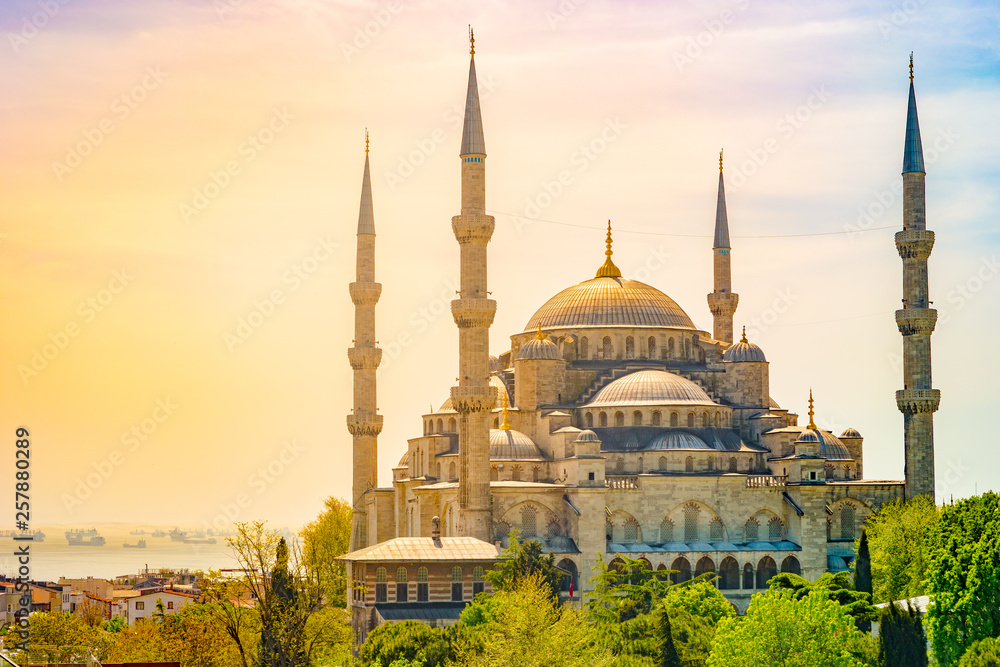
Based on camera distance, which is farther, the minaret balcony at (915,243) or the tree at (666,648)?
the minaret balcony at (915,243)

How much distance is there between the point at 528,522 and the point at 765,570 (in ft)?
24.6

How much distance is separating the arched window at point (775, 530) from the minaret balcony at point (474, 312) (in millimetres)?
10786

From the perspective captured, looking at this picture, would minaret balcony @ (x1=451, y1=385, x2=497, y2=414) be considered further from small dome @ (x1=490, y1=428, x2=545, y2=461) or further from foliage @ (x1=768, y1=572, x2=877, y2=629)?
foliage @ (x1=768, y1=572, x2=877, y2=629)

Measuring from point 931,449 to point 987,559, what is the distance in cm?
1860

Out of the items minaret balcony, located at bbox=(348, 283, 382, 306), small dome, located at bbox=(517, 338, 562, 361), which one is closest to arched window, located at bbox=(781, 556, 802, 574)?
small dome, located at bbox=(517, 338, 562, 361)

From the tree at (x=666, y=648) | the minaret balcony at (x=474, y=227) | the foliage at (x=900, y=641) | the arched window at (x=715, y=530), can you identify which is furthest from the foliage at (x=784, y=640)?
the minaret balcony at (x=474, y=227)

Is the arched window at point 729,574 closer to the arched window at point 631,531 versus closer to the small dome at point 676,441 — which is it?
the arched window at point 631,531

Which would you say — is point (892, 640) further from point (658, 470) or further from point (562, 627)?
point (658, 470)

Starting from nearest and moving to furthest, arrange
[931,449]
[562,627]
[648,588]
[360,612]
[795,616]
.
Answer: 1. [795,616]
2. [562,627]
3. [648,588]
4. [360,612]
5. [931,449]

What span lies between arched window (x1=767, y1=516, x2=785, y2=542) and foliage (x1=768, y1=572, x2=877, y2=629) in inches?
170

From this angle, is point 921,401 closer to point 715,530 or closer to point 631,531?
point 715,530

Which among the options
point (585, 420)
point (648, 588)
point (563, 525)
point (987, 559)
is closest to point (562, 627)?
point (648, 588)

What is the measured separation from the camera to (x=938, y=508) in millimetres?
43469

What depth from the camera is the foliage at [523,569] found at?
3641cm
